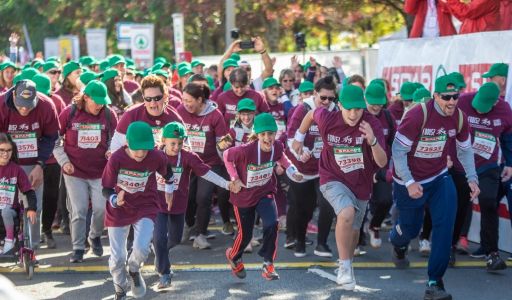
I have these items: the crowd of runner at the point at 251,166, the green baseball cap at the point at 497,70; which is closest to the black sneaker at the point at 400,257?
the crowd of runner at the point at 251,166

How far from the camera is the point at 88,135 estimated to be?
33.1ft

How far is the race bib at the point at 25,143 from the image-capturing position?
989 centimetres

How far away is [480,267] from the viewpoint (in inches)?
398

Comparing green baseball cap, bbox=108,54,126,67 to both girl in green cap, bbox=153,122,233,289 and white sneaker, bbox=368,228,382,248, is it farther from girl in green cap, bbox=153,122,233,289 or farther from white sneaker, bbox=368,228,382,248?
girl in green cap, bbox=153,122,233,289

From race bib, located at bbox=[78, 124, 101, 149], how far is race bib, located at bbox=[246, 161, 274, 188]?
1.76 metres

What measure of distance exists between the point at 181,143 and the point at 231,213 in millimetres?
3993

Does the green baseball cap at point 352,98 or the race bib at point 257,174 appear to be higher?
the green baseball cap at point 352,98

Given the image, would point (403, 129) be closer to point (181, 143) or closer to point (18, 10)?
point (181, 143)

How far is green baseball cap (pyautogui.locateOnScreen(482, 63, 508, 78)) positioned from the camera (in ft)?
34.0

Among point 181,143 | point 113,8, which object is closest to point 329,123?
point 181,143

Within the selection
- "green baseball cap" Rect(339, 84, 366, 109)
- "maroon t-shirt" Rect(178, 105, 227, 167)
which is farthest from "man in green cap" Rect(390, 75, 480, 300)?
"maroon t-shirt" Rect(178, 105, 227, 167)

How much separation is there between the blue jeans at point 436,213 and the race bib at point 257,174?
1.18m

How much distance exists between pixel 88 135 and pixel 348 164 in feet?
9.16

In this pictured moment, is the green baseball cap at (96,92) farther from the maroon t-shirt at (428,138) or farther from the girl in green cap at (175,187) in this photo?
the maroon t-shirt at (428,138)
